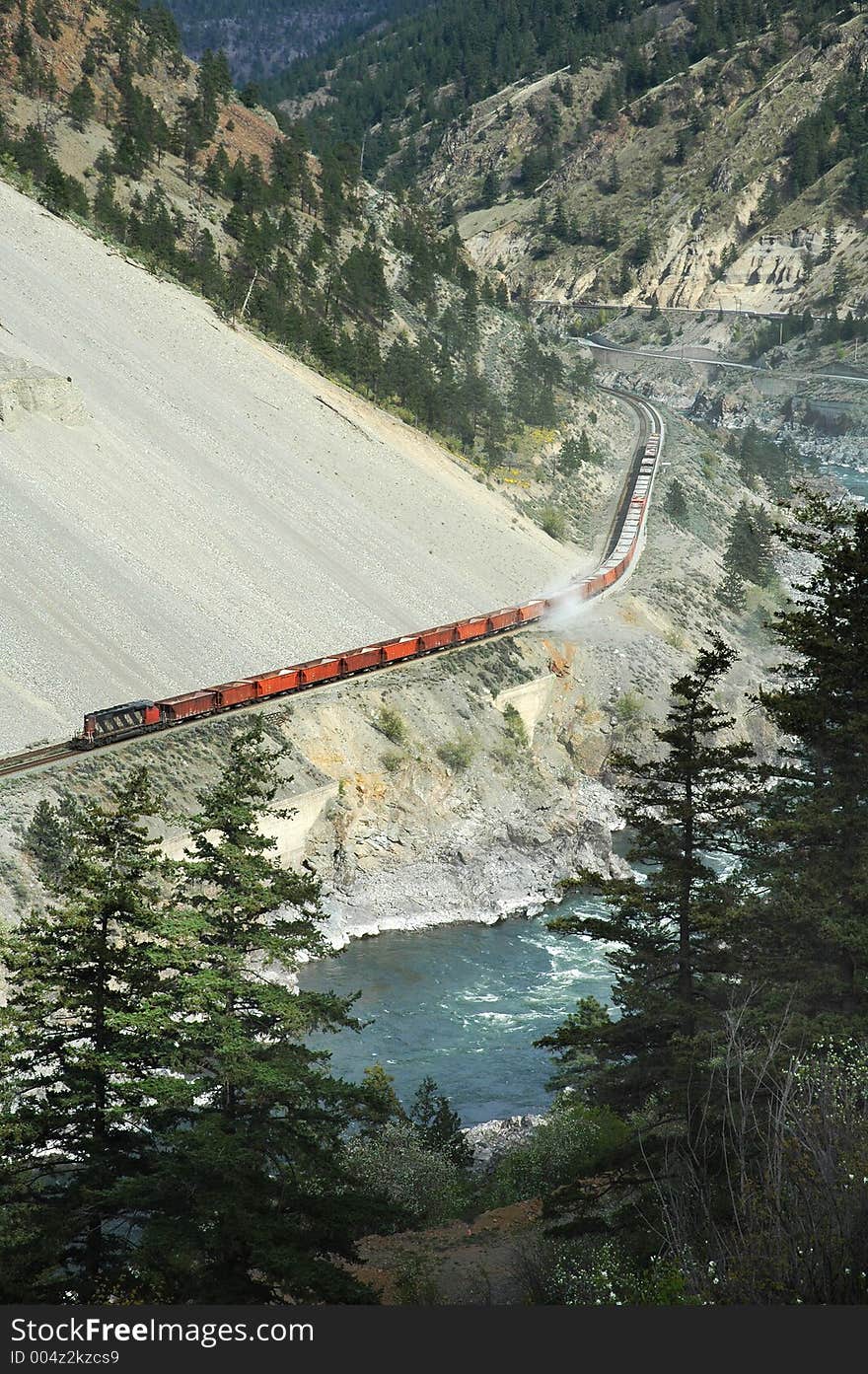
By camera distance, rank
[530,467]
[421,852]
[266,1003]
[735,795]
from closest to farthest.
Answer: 1. [266,1003]
2. [735,795]
3. [421,852]
4. [530,467]

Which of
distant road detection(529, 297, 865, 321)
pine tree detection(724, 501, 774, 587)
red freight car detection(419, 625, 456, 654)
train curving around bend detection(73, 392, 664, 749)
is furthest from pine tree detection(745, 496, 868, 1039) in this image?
distant road detection(529, 297, 865, 321)

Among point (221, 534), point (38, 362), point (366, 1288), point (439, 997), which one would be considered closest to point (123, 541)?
point (221, 534)

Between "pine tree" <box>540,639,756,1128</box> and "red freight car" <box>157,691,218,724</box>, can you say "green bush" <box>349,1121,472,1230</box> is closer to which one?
"pine tree" <box>540,639,756,1128</box>

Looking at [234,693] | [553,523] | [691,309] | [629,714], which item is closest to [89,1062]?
[234,693]

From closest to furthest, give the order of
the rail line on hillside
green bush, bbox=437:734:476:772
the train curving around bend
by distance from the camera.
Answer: the rail line on hillside
the train curving around bend
green bush, bbox=437:734:476:772

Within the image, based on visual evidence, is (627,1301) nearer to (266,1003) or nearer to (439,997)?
(266,1003)

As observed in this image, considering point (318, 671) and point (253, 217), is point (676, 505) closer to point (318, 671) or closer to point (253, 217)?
point (253, 217)

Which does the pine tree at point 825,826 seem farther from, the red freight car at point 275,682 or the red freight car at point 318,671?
the red freight car at point 318,671

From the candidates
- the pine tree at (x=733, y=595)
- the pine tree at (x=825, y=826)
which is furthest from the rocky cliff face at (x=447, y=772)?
the pine tree at (x=825, y=826)
